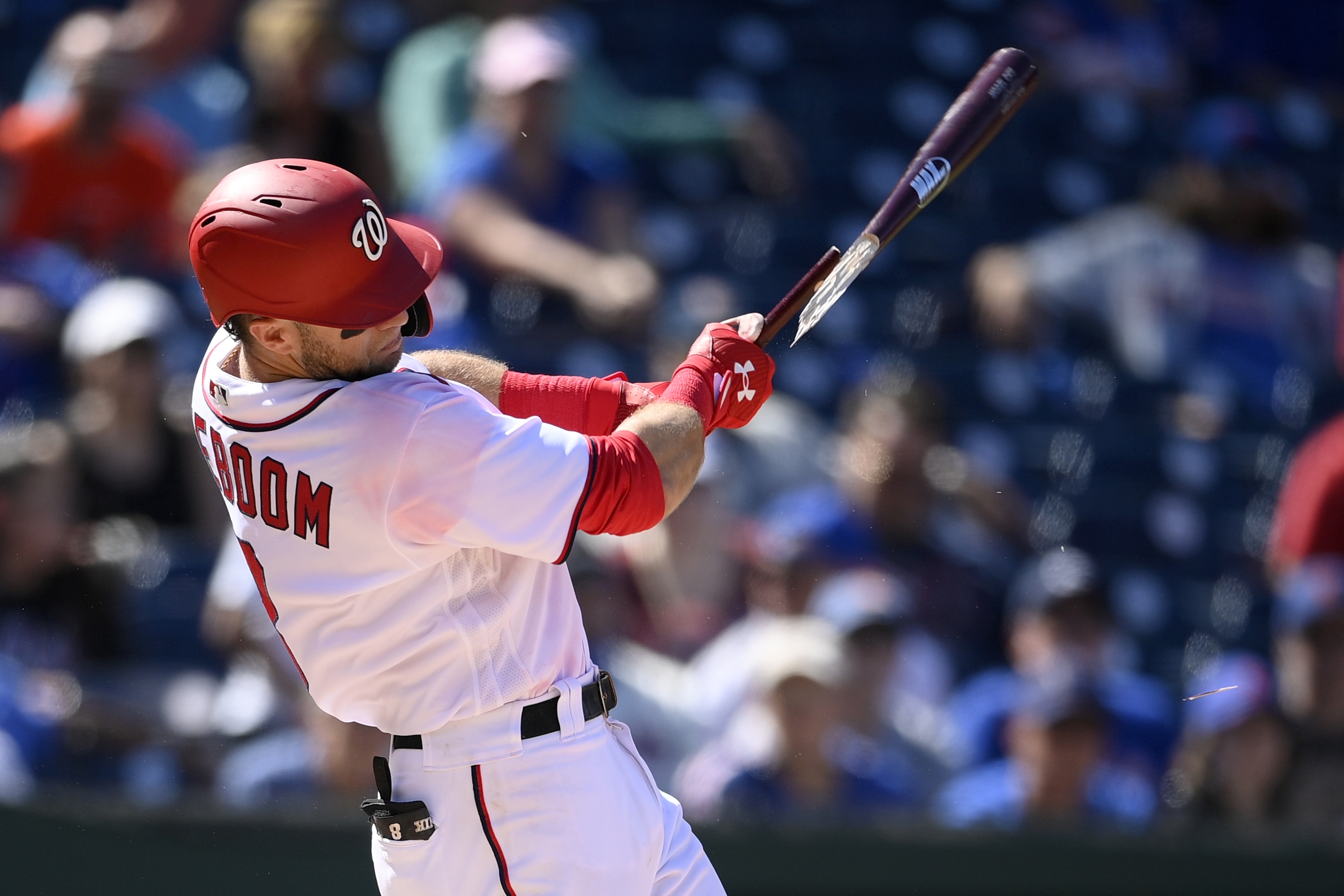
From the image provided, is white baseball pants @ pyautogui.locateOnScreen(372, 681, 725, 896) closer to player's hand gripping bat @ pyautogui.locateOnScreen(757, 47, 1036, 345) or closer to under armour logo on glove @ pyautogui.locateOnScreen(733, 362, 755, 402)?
under armour logo on glove @ pyautogui.locateOnScreen(733, 362, 755, 402)

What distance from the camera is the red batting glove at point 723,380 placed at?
83.2 inches

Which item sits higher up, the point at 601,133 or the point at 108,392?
the point at 601,133

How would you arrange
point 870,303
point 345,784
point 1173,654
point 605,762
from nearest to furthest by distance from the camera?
point 605,762
point 345,784
point 1173,654
point 870,303

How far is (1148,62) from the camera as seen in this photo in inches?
253

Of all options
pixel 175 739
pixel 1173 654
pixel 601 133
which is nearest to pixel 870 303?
pixel 601 133

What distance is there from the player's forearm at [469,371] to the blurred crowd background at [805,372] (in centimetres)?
152

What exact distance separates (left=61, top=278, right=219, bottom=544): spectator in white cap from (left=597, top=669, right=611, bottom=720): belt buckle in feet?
7.60

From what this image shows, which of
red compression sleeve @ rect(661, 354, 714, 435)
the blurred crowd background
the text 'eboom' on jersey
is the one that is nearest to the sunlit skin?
the text 'eboom' on jersey

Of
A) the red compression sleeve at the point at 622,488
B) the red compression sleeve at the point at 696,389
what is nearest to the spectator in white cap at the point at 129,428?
the red compression sleeve at the point at 696,389

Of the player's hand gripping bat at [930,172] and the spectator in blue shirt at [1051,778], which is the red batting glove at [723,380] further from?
the spectator in blue shirt at [1051,778]

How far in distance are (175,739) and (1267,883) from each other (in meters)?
2.61

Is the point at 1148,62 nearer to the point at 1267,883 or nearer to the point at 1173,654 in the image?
the point at 1173,654

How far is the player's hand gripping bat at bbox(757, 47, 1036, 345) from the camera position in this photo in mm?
2379

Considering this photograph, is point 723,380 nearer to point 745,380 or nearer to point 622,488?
point 745,380
